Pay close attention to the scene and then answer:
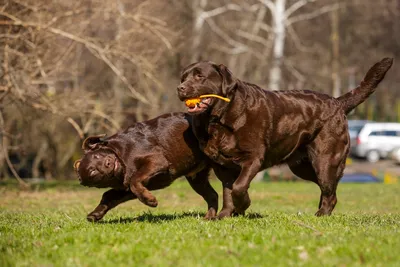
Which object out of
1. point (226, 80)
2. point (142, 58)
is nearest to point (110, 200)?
point (226, 80)

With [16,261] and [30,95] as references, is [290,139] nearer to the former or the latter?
[16,261]

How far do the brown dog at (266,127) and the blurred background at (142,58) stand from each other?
8.04 m

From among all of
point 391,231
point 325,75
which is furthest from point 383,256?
point 325,75

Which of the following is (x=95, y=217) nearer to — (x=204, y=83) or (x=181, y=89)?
(x=181, y=89)

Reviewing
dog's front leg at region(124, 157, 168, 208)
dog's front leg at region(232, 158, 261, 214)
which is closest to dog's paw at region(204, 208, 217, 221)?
dog's front leg at region(232, 158, 261, 214)

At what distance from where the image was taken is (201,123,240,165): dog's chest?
28.1 ft

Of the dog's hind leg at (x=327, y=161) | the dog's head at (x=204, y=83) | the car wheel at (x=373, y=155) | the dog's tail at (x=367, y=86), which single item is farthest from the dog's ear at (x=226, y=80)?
the car wheel at (x=373, y=155)

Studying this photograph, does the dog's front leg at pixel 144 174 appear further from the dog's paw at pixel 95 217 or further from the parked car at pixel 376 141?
the parked car at pixel 376 141

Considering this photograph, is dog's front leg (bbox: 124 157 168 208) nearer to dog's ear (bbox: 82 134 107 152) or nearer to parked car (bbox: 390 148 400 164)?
dog's ear (bbox: 82 134 107 152)

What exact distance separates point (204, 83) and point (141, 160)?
4.01 feet

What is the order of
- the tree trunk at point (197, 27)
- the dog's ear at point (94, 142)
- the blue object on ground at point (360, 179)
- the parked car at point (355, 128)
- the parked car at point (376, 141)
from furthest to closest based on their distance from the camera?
1. the parked car at point (355, 128)
2. the parked car at point (376, 141)
3. the tree trunk at point (197, 27)
4. the blue object on ground at point (360, 179)
5. the dog's ear at point (94, 142)

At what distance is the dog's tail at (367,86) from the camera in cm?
997

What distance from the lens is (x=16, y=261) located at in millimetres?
6254

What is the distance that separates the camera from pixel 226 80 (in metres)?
8.54
